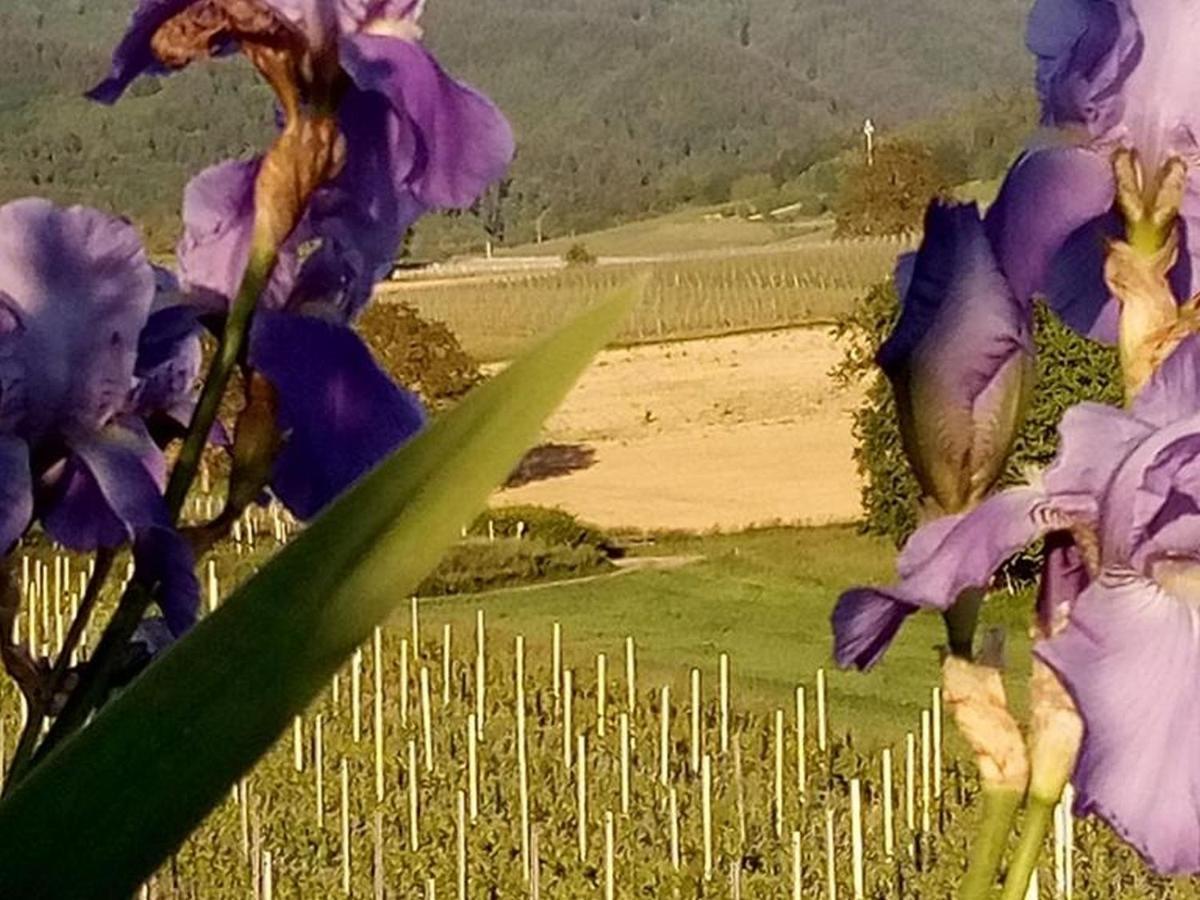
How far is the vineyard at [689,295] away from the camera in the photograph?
22266mm

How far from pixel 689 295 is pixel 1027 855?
2650cm

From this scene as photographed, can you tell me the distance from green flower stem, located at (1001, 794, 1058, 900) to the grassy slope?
533 centimetres

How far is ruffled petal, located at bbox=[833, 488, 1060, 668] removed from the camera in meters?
0.46

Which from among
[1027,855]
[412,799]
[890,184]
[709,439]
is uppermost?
[1027,855]

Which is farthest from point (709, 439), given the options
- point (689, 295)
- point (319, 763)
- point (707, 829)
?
point (689, 295)

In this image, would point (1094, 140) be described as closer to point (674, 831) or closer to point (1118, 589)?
point (1118, 589)

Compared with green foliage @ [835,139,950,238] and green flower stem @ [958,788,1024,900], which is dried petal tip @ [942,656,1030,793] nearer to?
green flower stem @ [958,788,1024,900]

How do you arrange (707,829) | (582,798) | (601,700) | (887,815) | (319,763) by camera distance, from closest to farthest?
(707,829), (887,815), (582,798), (319,763), (601,700)

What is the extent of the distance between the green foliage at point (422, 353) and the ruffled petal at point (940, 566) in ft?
34.1

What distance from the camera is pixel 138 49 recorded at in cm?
50

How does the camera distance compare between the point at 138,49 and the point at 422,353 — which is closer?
the point at 138,49

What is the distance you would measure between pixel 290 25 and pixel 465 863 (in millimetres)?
3806

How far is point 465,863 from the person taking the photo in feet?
13.7

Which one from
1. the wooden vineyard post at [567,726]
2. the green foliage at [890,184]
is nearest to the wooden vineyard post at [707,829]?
the wooden vineyard post at [567,726]
